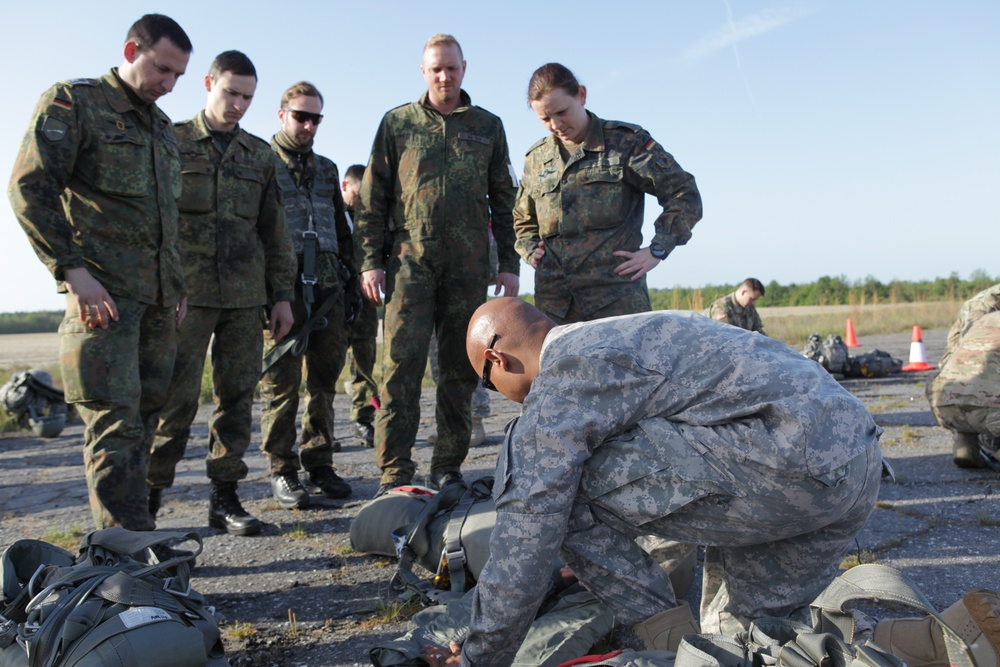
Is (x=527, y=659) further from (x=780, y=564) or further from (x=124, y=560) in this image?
(x=124, y=560)

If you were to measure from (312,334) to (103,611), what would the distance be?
281cm

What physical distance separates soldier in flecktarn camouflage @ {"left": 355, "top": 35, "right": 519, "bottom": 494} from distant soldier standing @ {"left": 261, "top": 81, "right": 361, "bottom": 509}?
1.98ft

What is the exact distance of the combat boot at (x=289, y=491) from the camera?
163 inches

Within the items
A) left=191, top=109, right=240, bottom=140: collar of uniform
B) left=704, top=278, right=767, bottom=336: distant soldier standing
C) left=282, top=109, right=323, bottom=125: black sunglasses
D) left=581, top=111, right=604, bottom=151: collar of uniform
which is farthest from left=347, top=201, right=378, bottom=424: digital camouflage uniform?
left=704, top=278, right=767, bottom=336: distant soldier standing

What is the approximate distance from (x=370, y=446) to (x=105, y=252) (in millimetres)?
3339

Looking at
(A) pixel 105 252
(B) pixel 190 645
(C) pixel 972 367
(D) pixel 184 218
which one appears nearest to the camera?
(B) pixel 190 645

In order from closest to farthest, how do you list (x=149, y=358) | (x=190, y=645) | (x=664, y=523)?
(x=190, y=645) → (x=664, y=523) → (x=149, y=358)

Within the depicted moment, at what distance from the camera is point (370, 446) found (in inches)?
239

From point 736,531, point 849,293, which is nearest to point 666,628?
point 736,531

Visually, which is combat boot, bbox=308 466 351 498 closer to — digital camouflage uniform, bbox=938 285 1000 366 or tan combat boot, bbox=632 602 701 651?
tan combat boot, bbox=632 602 701 651

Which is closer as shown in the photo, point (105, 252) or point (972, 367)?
point (105, 252)

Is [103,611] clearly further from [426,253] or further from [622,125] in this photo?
[622,125]

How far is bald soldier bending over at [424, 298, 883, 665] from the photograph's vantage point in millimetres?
1849

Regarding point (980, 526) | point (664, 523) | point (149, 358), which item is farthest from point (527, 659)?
point (980, 526)
